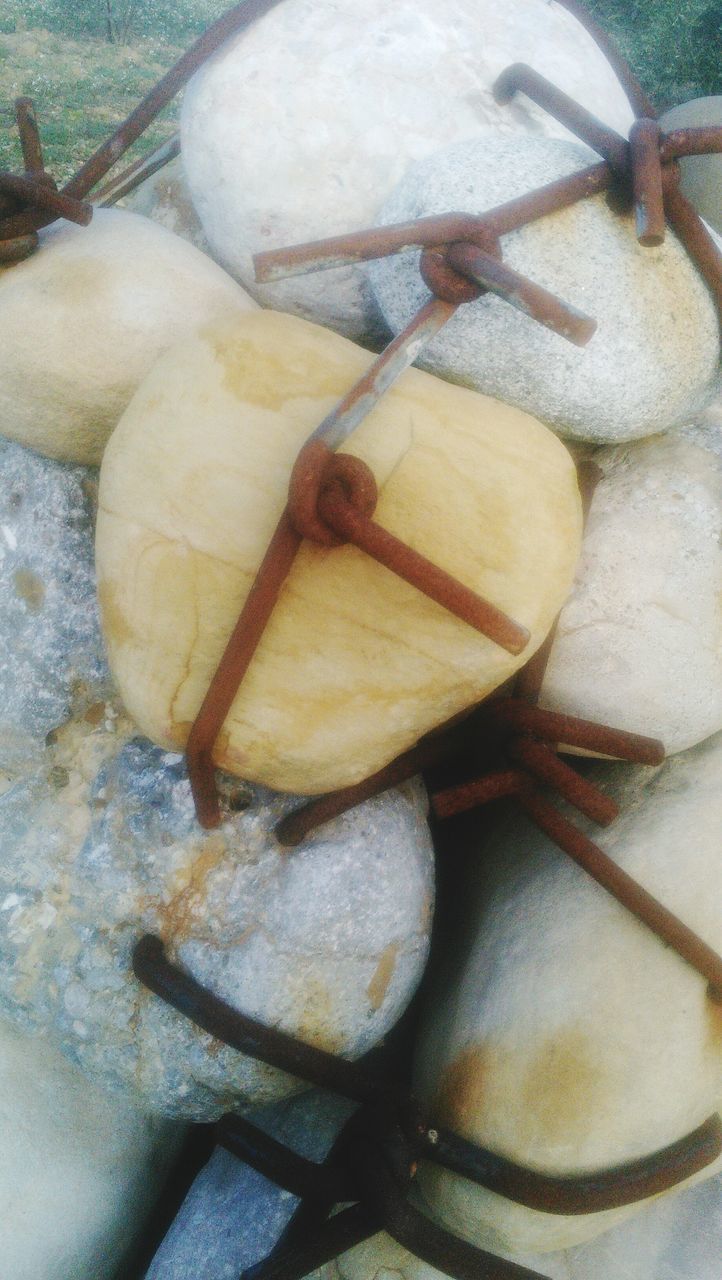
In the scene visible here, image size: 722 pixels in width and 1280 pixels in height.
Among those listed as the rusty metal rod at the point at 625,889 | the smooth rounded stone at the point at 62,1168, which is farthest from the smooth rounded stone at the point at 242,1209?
the rusty metal rod at the point at 625,889

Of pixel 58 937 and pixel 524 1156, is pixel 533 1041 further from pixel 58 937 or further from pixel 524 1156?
pixel 58 937

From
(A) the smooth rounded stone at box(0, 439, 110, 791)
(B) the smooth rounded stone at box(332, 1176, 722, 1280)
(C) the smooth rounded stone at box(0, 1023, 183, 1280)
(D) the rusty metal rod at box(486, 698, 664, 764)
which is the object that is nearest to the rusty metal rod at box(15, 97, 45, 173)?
(A) the smooth rounded stone at box(0, 439, 110, 791)

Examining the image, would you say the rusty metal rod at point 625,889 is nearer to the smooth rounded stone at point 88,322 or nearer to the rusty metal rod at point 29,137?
the smooth rounded stone at point 88,322

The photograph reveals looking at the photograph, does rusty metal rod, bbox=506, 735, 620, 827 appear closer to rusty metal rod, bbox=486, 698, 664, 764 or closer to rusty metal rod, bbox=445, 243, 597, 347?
rusty metal rod, bbox=486, 698, 664, 764

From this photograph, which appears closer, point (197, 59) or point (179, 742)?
point (179, 742)

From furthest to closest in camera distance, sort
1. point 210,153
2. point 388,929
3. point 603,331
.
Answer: point 210,153, point 388,929, point 603,331

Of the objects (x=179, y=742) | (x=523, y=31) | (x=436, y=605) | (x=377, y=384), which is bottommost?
(x=179, y=742)

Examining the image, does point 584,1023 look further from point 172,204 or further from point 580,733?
point 172,204

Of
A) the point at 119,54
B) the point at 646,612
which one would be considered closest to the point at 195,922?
the point at 646,612

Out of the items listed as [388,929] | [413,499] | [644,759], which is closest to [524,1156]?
[388,929]
